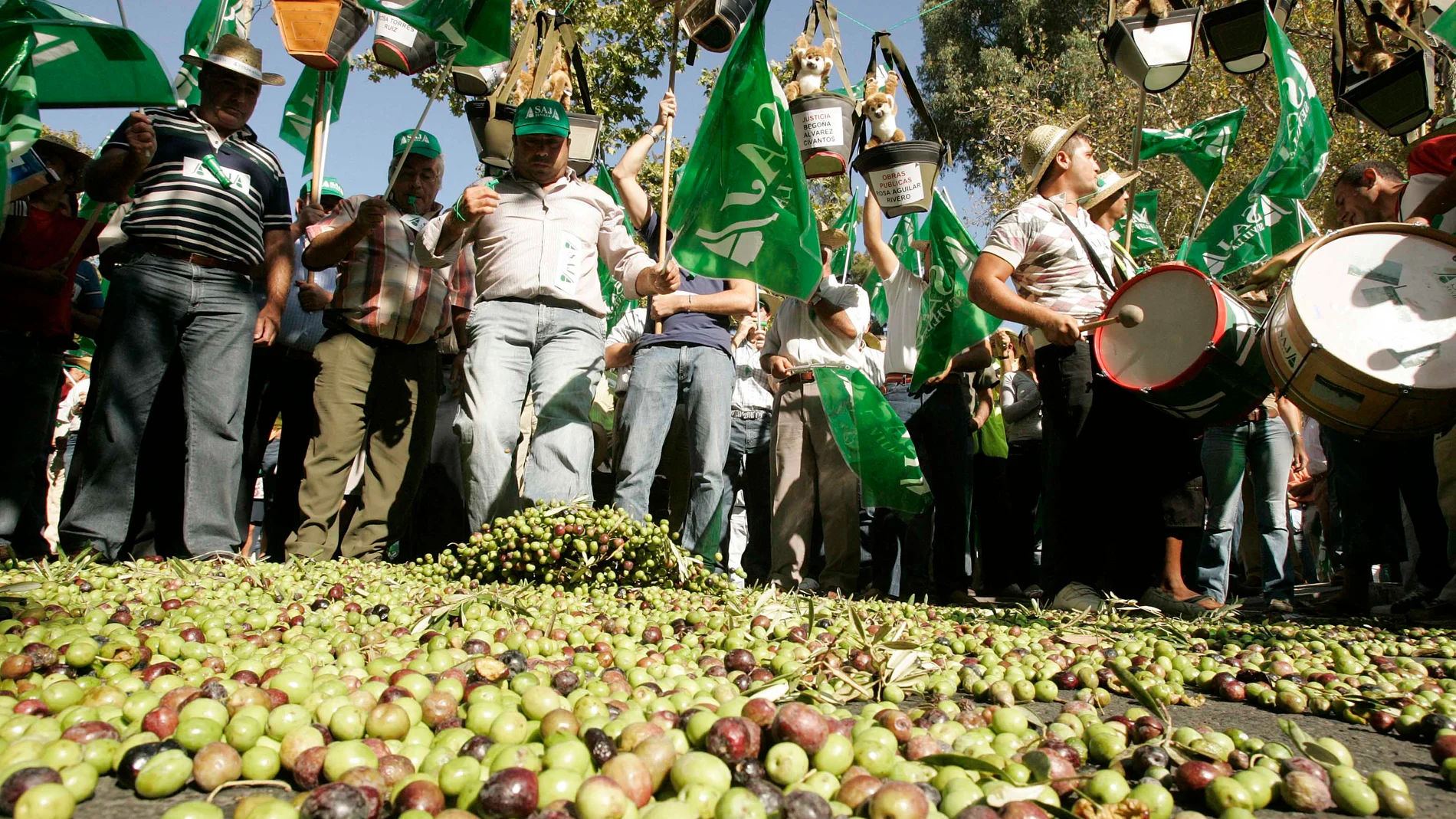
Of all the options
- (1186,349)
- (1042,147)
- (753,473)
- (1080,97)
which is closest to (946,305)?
(1042,147)

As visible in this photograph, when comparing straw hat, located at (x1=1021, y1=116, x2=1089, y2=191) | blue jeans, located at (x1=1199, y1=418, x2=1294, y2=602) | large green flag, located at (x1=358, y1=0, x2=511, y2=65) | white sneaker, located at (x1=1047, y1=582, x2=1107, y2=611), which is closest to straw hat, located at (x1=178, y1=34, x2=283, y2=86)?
large green flag, located at (x1=358, y1=0, x2=511, y2=65)

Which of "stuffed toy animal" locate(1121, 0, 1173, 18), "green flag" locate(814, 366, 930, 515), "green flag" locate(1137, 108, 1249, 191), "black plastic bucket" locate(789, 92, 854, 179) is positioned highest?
"stuffed toy animal" locate(1121, 0, 1173, 18)

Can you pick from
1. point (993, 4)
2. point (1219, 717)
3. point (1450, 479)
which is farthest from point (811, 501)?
point (993, 4)

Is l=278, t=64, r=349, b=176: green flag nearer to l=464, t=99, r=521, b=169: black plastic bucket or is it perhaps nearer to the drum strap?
l=464, t=99, r=521, b=169: black plastic bucket

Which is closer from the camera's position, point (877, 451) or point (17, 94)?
point (17, 94)

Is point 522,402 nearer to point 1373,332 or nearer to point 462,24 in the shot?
point 462,24

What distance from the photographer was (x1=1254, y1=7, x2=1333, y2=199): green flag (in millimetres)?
5980

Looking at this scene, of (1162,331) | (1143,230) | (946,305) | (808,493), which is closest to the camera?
(1162,331)

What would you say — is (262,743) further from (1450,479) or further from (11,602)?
(1450,479)

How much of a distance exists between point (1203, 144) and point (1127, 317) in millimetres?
4196

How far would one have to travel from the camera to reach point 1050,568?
4426 mm

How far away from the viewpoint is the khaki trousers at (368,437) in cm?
509

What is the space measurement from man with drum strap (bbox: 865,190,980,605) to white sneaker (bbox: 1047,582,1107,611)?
1.30 meters

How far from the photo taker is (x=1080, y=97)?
73.6 feet
